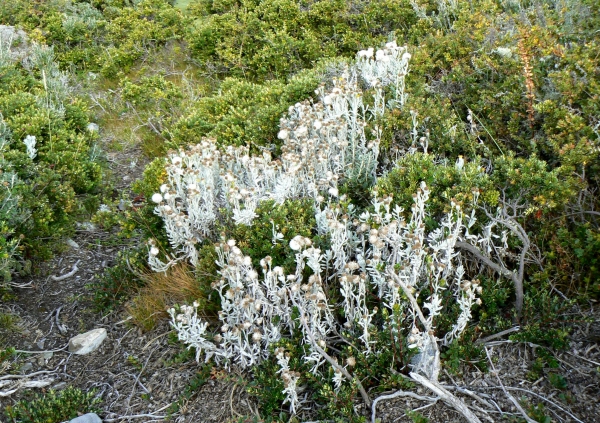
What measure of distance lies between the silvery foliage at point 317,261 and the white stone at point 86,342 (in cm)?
64

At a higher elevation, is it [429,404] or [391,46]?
[391,46]

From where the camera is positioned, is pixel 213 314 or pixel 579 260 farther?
pixel 213 314

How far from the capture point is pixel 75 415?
10.9 ft

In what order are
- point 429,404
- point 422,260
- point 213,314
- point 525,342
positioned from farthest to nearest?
point 213,314 < point 422,260 < point 525,342 < point 429,404

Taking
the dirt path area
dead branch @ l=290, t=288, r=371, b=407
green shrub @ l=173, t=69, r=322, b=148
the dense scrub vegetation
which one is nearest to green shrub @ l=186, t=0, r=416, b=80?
the dense scrub vegetation

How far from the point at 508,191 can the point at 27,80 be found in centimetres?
579

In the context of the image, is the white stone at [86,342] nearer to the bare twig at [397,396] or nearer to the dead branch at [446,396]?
the bare twig at [397,396]

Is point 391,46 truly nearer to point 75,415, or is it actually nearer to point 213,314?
point 213,314

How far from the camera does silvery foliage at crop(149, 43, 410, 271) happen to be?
387 cm

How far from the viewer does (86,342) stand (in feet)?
12.7

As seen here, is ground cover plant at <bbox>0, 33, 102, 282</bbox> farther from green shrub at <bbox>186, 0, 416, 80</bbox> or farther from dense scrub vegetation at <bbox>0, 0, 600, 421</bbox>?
green shrub at <bbox>186, 0, 416, 80</bbox>

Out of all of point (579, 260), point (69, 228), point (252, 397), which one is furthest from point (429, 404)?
point (69, 228)

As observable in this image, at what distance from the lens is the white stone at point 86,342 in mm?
3850

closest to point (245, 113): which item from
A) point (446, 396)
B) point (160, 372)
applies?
point (160, 372)
